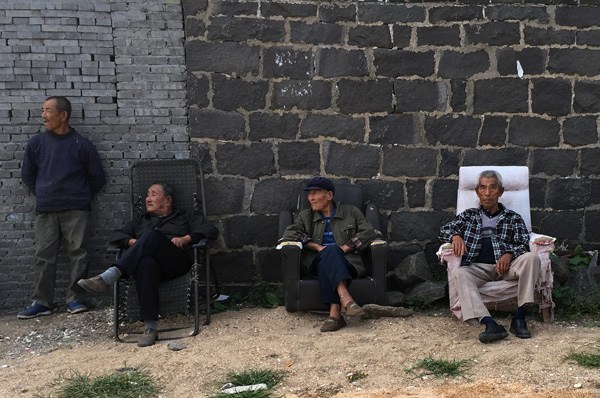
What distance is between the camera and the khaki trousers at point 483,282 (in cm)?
529

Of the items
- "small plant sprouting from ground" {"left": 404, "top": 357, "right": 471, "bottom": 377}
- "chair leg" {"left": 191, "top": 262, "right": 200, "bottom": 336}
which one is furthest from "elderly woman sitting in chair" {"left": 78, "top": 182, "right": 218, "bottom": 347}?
"small plant sprouting from ground" {"left": 404, "top": 357, "right": 471, "bottom": 377}

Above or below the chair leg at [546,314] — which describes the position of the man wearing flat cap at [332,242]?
above

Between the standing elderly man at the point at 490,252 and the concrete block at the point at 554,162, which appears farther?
the concrete block at the point at 554,162

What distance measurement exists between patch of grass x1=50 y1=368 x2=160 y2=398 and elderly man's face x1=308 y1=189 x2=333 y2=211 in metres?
1.91

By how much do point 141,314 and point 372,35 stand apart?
9.54ft

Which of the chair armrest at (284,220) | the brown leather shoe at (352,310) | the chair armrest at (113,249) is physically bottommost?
the brown leather shoe at (352,310)

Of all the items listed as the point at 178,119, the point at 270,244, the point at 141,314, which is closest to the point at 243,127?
the point at 178,119

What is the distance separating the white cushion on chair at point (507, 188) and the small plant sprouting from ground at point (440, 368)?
1.73 m

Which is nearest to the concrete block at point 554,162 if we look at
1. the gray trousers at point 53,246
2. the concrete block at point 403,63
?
the concrete block at point 403,63

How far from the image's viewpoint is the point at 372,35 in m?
6.44

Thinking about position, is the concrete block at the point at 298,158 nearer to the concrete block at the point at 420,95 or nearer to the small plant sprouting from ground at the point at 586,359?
the concrete block at the point at 420,95

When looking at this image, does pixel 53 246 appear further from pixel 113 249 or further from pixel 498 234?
pixel 498 234

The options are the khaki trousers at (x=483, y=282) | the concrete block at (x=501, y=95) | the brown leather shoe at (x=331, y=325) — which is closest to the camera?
the khaki trousers at (x=483, y=282)

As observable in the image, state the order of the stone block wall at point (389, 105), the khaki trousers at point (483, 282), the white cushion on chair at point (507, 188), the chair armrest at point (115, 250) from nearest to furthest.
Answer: the khaki trousers at point (483, 282)
the chair armrest at point (115, 250)
the white cushion on chair at point (507, 188)
the stone block wall at point (389, 105)
